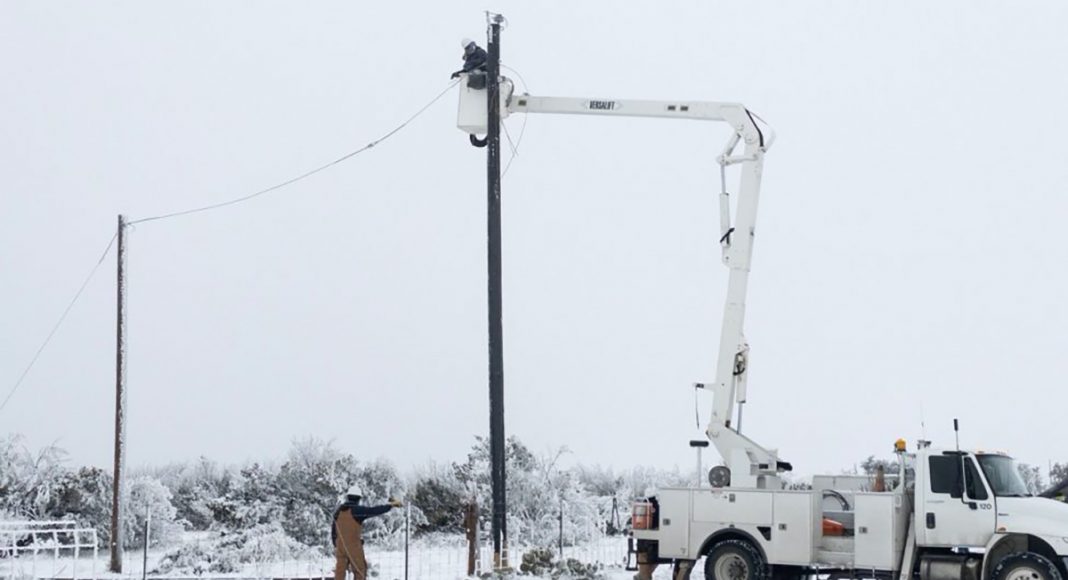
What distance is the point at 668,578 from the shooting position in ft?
→ 75.8

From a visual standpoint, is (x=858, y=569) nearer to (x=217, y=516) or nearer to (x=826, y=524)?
(x=826, y=524)

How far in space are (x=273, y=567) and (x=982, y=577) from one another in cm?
1379

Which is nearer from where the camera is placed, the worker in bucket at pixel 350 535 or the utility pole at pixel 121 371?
the worker in bucket at pixel 350 535

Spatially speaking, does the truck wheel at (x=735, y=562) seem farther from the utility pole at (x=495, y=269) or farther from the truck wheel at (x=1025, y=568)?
the utility pole at (x=495, y=269)

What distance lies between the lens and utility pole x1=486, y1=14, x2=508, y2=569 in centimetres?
2497

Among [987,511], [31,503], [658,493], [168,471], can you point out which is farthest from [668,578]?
[168,471]

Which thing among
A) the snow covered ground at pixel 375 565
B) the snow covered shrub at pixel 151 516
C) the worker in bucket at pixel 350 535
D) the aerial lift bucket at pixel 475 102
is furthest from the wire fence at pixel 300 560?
the aerial lift bucket at pixel 475 102

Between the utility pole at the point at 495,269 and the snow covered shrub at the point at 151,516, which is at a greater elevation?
the utility pole at the point at 495,269

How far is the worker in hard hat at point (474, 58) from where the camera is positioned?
25.2 meters

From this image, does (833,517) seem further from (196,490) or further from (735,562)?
(196,490)

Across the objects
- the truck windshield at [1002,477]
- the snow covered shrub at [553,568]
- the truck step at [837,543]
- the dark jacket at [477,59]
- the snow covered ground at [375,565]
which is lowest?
the snow covered ground at [375,565]

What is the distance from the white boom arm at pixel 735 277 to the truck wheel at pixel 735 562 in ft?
4.20

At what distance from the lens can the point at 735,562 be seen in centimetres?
1973

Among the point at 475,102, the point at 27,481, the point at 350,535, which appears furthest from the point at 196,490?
the point at 350,535
